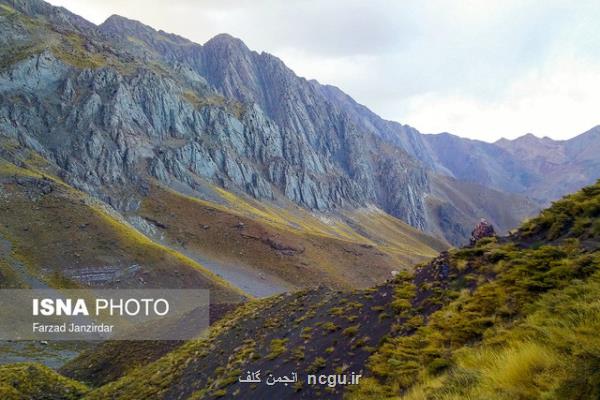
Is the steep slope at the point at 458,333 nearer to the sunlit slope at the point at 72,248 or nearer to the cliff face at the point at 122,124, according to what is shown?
the sunlit slope at the point at 72,248

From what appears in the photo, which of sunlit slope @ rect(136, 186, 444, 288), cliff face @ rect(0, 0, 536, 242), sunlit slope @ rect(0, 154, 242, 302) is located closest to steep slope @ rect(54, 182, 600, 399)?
sunlit slope @ rect(0, 154, 242, 302)

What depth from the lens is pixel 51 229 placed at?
226 feet

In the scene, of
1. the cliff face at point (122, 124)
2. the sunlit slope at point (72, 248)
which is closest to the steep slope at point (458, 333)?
the sunlit slope at point (72, 248)

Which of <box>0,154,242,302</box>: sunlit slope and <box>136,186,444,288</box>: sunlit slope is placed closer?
<box>0,154,242,302</box>: sunlit slope

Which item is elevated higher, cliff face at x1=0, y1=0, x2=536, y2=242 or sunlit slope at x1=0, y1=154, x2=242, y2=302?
cliff face at x1=0, y1=0, x2=536, y2=242

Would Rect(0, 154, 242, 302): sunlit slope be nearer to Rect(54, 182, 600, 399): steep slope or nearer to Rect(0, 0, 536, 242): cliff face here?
Rect(0, 0, 536, 242): cliff face

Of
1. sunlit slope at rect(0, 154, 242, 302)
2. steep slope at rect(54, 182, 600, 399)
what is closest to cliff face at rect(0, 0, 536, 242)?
sunlit slope at rect(0, 154, 242, 302)

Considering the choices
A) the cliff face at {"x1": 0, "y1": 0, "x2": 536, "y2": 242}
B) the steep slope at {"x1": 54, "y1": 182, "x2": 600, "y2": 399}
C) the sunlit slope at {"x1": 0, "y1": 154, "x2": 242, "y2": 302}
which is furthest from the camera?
the cliff face at {"x1": 0, "y1": 0, "x2": 536, "y2": 242}

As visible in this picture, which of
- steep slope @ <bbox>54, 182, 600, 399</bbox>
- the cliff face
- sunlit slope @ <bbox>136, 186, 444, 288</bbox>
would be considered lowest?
steep slope @ <bbox>54, 182, 600, 399</bbox>

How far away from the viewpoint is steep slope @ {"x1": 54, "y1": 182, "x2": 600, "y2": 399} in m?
7.41

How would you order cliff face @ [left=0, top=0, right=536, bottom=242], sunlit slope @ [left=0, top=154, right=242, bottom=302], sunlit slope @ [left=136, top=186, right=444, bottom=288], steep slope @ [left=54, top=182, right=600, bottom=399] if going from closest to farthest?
steep slope @ [left=54, top=182, right=600, bottom=399] < sunlit slope @ [left=0, top=154, right=242, bottom=302] < sunlit slope @ [left=136, top=186, right=444, bottom=288] < cliff face @ [left=0, top=0, right=536, bottom=242]

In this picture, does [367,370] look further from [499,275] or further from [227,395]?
[227,395]

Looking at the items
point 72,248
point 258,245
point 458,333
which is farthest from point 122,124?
point 458,333

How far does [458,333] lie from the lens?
449 inches
